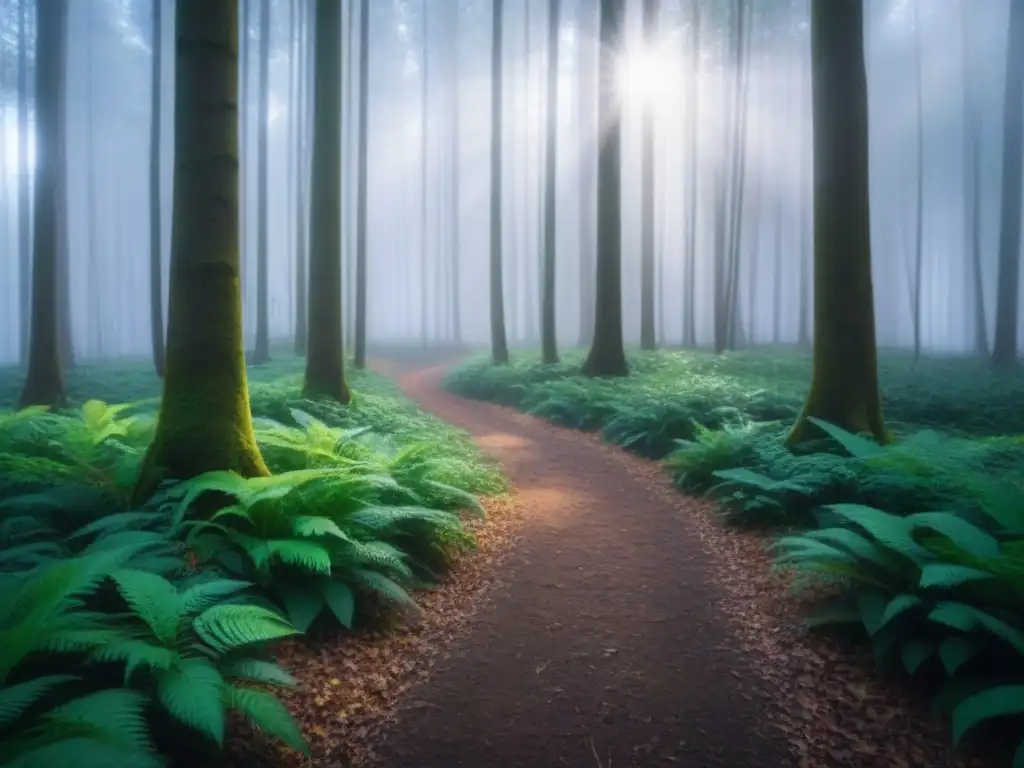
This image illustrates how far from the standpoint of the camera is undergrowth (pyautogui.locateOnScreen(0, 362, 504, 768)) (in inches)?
100

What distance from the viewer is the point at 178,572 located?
383 cm

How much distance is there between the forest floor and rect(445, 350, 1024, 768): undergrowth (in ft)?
1.12

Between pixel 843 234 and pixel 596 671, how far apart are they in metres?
6.27

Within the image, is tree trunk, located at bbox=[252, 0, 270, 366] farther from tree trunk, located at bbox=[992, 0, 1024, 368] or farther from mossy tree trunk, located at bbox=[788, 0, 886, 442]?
tree trunk, located at bbox=[992, 0, 1024, 368]

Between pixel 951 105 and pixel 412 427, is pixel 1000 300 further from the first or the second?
pixel 951 105

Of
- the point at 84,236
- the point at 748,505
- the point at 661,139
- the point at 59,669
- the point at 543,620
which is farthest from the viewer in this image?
the point at 84,236

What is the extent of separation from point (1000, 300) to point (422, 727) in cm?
2377

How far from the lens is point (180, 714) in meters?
2.48

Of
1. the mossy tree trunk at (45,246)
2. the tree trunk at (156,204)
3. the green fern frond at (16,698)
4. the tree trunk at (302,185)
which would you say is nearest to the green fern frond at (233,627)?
the green fern frond at (16,698)

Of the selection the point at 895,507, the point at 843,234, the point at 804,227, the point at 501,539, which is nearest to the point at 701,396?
the point at 843,234

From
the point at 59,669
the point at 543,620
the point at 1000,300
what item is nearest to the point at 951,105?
the point at 1000,300

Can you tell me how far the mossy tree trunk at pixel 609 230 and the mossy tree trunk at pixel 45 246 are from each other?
11.8 m

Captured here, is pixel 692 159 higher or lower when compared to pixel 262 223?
higher

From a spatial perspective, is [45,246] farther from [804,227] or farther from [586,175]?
[804,227]
